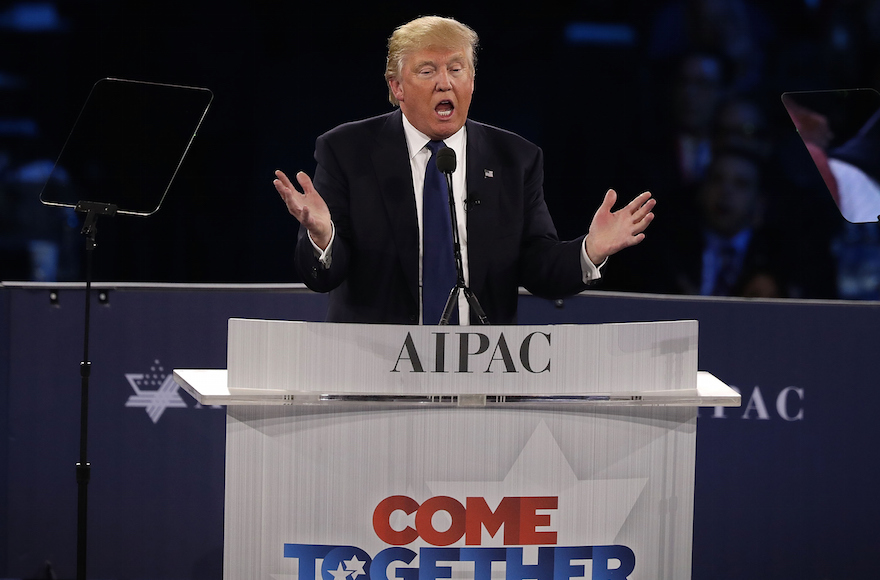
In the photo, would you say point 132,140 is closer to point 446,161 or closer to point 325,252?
point 325,252

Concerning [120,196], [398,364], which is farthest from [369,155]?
[120,196]

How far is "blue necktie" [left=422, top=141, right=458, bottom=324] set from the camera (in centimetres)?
246

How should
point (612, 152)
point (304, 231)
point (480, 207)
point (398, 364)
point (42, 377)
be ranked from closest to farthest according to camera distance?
1. point (398, 364)
2. point (304, 231)
3. point (480, 207)
4. point (42, 377)
5. point (612, 152)

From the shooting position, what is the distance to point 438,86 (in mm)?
2439

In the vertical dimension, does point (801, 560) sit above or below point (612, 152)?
below

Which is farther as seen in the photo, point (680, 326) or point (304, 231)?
point (304, 231)

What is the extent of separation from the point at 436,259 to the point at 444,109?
0.38 metres

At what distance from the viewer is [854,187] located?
2.94m

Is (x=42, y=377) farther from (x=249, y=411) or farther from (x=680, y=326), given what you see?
(x=680, y=326)

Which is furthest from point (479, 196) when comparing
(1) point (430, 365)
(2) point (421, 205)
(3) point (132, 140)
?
(3) point (132, 140)

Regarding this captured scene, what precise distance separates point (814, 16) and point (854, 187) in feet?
7.24

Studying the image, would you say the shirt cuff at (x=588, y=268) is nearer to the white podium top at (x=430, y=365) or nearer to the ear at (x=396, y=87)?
the white podium top at (x=430, y=365)

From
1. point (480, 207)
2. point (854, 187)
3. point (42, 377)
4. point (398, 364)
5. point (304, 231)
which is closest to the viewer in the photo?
point (398, 364)

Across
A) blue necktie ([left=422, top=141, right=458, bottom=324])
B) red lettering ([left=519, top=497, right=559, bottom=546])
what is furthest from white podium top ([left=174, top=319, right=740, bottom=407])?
blue necktie ([left=422, top=141, right=458, bottom=324])
